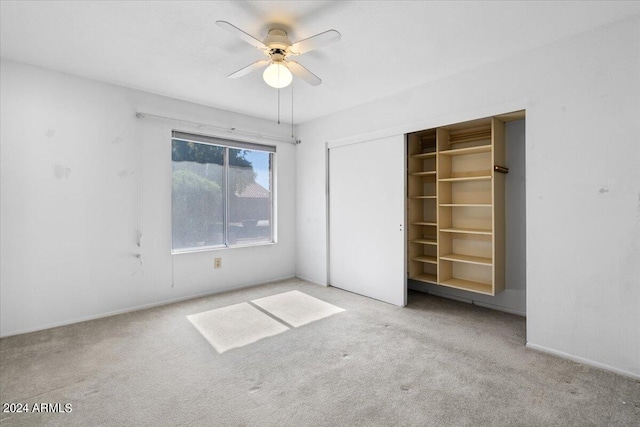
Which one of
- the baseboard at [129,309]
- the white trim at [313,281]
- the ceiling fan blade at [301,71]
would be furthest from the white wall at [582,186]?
the baseboard at [129,309]

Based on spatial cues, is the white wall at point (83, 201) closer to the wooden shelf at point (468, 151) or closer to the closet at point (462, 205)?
the closet at point (462, 205)

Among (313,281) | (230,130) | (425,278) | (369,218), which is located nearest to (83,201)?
(230,130)

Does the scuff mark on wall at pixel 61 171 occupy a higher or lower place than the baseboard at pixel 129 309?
higher

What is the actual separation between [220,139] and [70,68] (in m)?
1.65

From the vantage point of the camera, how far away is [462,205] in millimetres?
3322

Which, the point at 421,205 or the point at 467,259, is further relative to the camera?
the point at 421,205

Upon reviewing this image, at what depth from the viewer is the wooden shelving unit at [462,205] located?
3.30 m

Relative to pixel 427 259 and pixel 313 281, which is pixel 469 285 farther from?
pixel 313 281

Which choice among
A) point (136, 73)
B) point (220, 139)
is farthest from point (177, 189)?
point (136, 73)

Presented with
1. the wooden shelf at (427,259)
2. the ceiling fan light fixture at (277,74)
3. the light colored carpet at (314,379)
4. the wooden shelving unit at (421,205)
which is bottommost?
the light colored carpet at (314,379)

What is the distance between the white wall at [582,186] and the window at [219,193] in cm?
305

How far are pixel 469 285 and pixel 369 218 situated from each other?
1.38m

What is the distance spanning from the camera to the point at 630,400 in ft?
6.17

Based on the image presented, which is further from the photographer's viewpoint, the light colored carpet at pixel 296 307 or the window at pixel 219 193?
the window at pixel 219 193
